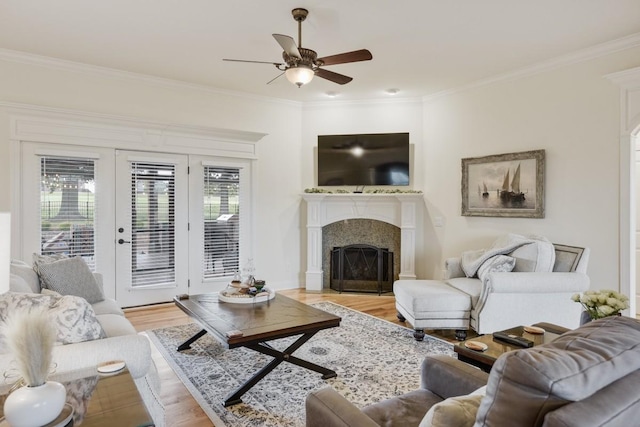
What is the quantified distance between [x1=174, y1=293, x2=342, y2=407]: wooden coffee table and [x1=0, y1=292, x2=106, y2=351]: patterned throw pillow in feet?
2.77

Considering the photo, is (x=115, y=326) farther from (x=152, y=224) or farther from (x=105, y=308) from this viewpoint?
(x=152, y=224)

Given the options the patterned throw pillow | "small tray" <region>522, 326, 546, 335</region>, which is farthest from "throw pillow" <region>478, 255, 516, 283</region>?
the patterned throw pillow

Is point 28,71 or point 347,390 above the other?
point 28,71

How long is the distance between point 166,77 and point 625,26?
Answer: 200 inches

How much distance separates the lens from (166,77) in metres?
5.17

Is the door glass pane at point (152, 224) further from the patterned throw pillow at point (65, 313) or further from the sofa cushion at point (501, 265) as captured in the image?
the sofa cushion at point (501, 265)

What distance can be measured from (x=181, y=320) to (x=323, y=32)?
3468 millimetres

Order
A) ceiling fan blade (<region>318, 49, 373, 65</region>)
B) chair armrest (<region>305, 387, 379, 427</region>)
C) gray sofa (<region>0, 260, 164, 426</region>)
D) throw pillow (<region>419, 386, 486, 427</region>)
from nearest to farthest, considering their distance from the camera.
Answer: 1. throw pillow (<region>419, 386, 486, 427</region>)
2. chair armrest (<region>305, 387, 379, 427</region>)
3. gray sofa (<region>0, 260, 164, 426</region>)
4. ceiling fan blade (<region>318, 49, 373, 65</region>)

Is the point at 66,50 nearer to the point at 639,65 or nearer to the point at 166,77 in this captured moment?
the point at 166,77

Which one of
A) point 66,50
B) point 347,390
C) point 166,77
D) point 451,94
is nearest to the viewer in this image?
point 347,390

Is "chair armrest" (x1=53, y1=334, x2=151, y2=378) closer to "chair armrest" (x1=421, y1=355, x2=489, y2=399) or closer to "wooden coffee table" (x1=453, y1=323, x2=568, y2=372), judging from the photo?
"chair armrest" (x1=421, y1=355, x2=489, y2=399)

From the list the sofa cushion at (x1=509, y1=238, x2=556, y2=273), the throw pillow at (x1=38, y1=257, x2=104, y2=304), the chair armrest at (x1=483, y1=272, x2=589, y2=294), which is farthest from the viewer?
the sofa cushion at (x1=509, y1=238, x2=556, y2=273)

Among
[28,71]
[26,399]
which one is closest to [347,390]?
[26,399]

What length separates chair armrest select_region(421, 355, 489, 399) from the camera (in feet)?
5.69
